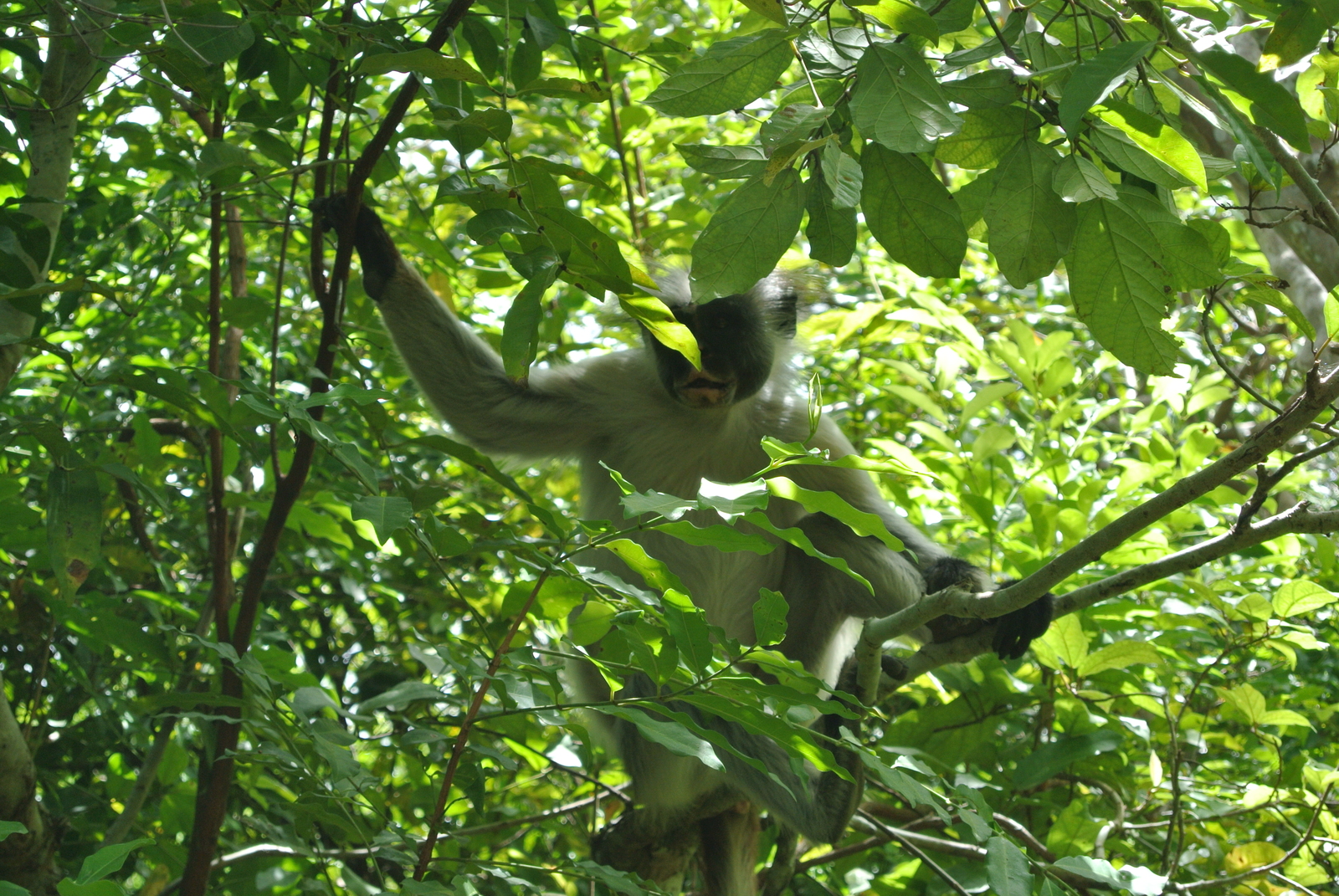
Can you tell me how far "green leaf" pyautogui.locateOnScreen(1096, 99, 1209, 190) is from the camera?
143 cm

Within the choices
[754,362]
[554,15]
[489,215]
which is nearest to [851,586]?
[754,362]

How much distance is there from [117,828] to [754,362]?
103 inches

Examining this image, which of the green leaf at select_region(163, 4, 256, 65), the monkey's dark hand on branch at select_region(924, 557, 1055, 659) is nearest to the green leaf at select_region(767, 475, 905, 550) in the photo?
the green leaf at select_region(163, 4, 256, 65)

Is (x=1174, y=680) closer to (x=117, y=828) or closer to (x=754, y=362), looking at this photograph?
(x=754, y=362)

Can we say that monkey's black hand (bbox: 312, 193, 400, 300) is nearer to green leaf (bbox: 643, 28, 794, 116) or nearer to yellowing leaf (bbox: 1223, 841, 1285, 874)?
green leaf (bbox: 643, 28, 794, 116)

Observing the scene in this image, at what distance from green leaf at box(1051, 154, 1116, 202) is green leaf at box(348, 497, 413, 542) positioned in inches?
41.6

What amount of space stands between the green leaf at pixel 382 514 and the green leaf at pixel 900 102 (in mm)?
853

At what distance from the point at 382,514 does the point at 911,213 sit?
2.97 feet

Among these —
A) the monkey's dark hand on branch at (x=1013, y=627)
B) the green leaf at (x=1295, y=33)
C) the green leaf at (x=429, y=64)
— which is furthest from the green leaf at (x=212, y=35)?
the monkey's dark hand on branch at (x=1013, y=627)

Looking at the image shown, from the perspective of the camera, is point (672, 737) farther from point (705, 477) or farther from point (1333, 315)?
point (705, 477)

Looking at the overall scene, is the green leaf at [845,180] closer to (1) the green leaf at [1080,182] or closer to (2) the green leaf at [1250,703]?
(1) the green leaf at [1080,182]

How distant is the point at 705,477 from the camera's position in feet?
11.4

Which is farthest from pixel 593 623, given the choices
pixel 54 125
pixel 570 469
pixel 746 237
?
pixel 570 469

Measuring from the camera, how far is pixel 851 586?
13.1 ft
